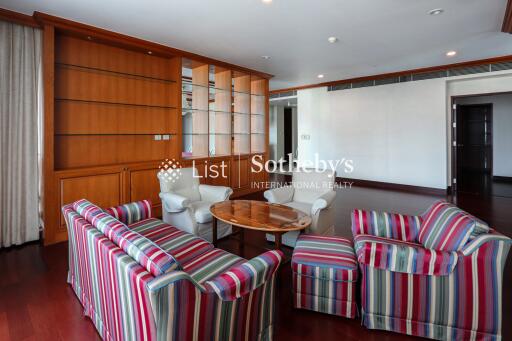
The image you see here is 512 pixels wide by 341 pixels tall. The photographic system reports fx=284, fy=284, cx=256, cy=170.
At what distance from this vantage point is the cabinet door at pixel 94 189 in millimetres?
3572

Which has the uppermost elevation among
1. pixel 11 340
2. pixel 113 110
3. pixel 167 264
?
pixel 113 110

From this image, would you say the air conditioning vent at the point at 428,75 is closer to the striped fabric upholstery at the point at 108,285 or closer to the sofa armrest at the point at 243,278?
the sofa armrest at the point at 243,278

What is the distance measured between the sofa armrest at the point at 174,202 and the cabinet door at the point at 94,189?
112 cm

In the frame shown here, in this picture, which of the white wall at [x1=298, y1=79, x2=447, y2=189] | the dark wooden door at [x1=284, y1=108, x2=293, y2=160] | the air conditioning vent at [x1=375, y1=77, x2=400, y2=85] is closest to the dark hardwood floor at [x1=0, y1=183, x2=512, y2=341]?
the white wall at [x1=298, y1=79, x2=447, y2=189]

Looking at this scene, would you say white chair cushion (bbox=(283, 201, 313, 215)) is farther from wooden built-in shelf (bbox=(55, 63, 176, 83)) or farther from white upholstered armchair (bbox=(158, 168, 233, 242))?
wooden built-in shelf (bbox=(55, 63, 176, 83))

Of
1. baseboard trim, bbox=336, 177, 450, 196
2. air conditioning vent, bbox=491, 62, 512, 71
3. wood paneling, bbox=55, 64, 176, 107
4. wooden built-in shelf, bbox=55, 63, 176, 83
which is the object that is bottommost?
baseboard trim, bbox=336, 177, 450, 196

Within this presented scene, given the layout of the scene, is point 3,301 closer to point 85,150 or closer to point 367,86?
point 85,150

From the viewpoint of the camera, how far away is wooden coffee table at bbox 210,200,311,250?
2471 mm

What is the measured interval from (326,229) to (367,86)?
206 inches

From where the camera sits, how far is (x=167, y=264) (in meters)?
1.28

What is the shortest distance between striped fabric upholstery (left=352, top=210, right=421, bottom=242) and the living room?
0.05ft

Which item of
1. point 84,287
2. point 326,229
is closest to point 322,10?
point 326,229

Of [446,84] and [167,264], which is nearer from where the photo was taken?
[167,264]

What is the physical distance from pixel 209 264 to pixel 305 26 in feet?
10.8
